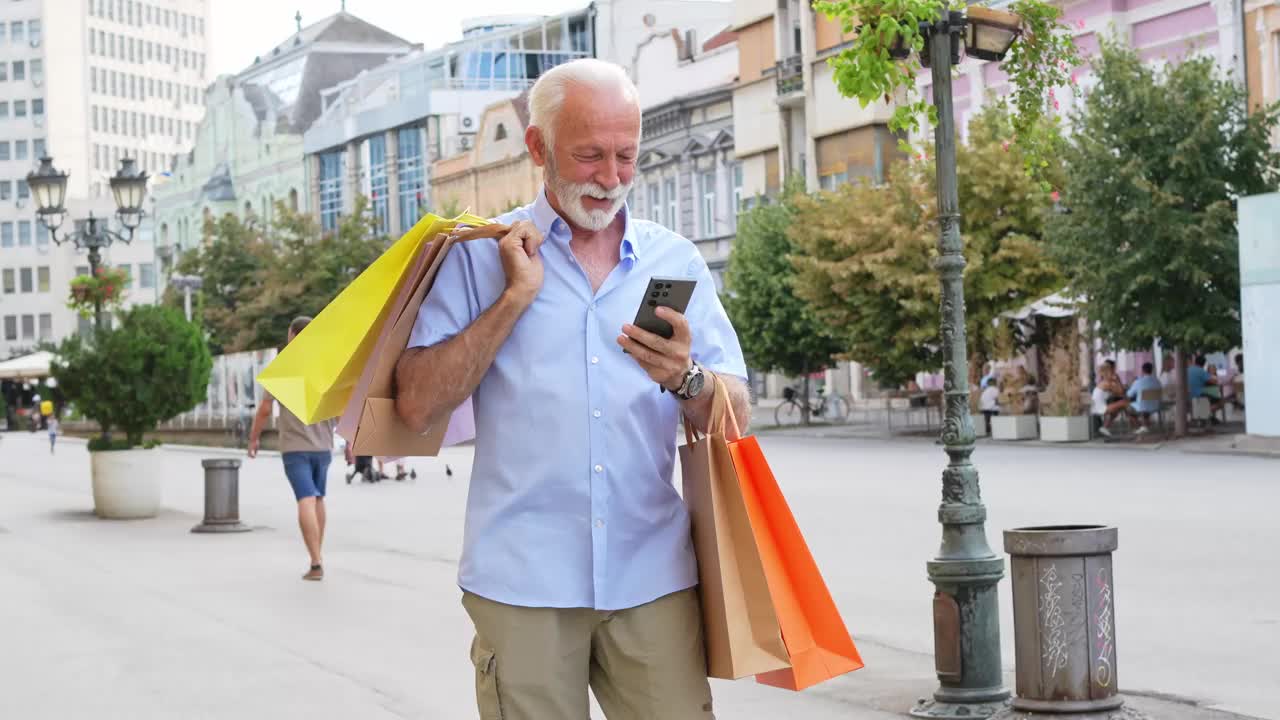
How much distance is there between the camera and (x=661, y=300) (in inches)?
137

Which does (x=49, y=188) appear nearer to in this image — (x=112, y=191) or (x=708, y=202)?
(x=112, y=191)

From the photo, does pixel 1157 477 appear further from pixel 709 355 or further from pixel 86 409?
pixel 709 355

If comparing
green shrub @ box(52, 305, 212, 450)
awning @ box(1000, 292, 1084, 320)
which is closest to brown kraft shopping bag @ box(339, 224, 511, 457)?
green shrub @ box(52, 305, 212, 450)

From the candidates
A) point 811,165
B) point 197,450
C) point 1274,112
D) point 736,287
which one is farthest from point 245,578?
point 811,165

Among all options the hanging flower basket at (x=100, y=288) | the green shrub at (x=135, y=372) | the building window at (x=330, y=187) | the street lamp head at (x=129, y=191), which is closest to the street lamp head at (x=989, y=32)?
the green shrub at (x=135, y=372)

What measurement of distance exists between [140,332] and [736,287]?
974 inches

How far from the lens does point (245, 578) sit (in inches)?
559

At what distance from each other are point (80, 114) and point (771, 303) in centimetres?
11522

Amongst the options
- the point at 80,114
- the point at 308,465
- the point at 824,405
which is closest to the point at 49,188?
the point at 308,465

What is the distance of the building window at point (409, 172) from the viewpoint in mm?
86875

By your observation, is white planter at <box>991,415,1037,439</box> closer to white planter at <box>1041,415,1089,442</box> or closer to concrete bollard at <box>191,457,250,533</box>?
white planter at <box>1041,415,1089,442</box>

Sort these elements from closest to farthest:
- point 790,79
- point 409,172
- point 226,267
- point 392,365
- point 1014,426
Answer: point 392,365, point 1014,426, point 790,79, point 226,267, point 409,172

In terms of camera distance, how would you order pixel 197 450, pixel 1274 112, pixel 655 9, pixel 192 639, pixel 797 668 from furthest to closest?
pixel 655 9, pixel 197 450, pixel 1274 112, pixel 192 639, pixel 797 668

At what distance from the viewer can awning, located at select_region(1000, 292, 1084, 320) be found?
3284 centimetres
